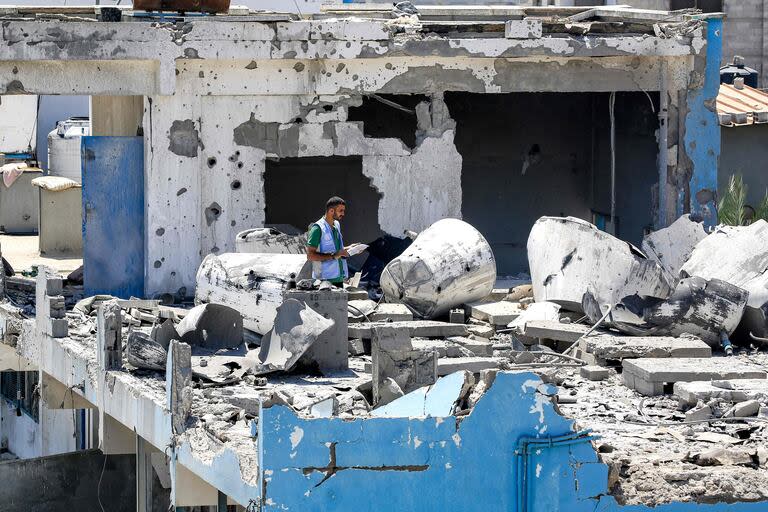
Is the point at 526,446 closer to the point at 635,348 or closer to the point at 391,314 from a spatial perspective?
the point at 635,348

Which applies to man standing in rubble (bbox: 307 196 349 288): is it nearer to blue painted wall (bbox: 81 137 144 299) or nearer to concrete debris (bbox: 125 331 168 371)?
concrete debris (bbox: 125 331 168 371)

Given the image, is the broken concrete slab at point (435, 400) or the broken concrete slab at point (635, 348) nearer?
the broken concrete slab at point (435, 400)

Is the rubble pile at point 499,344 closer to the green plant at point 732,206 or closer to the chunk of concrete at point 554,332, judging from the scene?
the chunk of concrete at point 554,332

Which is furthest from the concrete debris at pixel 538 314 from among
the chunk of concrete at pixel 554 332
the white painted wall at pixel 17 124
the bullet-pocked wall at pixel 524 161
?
the white painted wall at pixel 17 124

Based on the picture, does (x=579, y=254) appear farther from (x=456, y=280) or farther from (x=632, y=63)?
(x=632, y=63)

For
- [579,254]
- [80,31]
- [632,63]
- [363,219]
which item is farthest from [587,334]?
[363,219]

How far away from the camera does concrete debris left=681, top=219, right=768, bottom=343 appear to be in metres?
14.9

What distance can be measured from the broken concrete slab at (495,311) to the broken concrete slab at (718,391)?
3336 mm

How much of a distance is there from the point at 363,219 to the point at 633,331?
8268mm

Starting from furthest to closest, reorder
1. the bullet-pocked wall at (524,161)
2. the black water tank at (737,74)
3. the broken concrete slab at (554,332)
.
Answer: the black water tank at (737,74) < the bullet-pocked wall at (524,161) < the broken concrete slab at (554,332)

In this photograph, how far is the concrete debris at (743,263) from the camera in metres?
14.9

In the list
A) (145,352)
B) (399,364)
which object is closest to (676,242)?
(399,364)

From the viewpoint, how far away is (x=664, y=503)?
9867 millimetres

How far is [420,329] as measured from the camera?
1445cm
